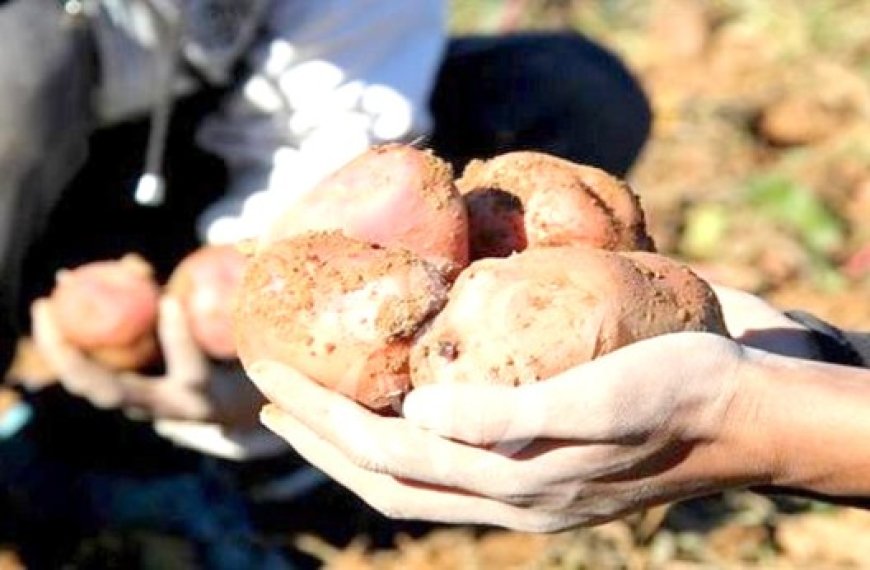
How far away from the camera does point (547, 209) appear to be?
4.83 ft

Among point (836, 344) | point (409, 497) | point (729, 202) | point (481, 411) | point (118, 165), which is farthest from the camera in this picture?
point (729, 202)

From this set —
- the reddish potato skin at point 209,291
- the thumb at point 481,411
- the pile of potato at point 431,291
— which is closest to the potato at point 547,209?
the pile of potato at point 431,291

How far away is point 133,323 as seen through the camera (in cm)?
240

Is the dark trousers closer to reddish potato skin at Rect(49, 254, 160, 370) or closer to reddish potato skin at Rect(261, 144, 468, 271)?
reddish potato skin at Rect(49, 254, 160, 370)

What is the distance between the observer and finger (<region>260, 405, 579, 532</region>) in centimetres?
139

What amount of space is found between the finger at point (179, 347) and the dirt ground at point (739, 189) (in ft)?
1.00

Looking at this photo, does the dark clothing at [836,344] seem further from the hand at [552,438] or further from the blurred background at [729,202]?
the blurred background at [729,202]

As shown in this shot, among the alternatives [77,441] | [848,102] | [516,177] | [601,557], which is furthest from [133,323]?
[848,102]

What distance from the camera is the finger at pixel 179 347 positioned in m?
2.38

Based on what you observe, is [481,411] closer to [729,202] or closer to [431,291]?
[431,291]

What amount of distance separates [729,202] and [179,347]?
1.17 m

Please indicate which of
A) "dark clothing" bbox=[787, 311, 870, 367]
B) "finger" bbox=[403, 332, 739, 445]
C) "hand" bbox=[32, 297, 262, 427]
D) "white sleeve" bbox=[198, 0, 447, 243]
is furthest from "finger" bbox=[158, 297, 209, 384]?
"finger" bbox=[403, 332, 739, 445]

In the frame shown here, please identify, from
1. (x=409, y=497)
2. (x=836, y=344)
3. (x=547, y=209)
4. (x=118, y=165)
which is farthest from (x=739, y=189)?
(x=409, y=497)

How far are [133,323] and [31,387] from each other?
18.1 inches
